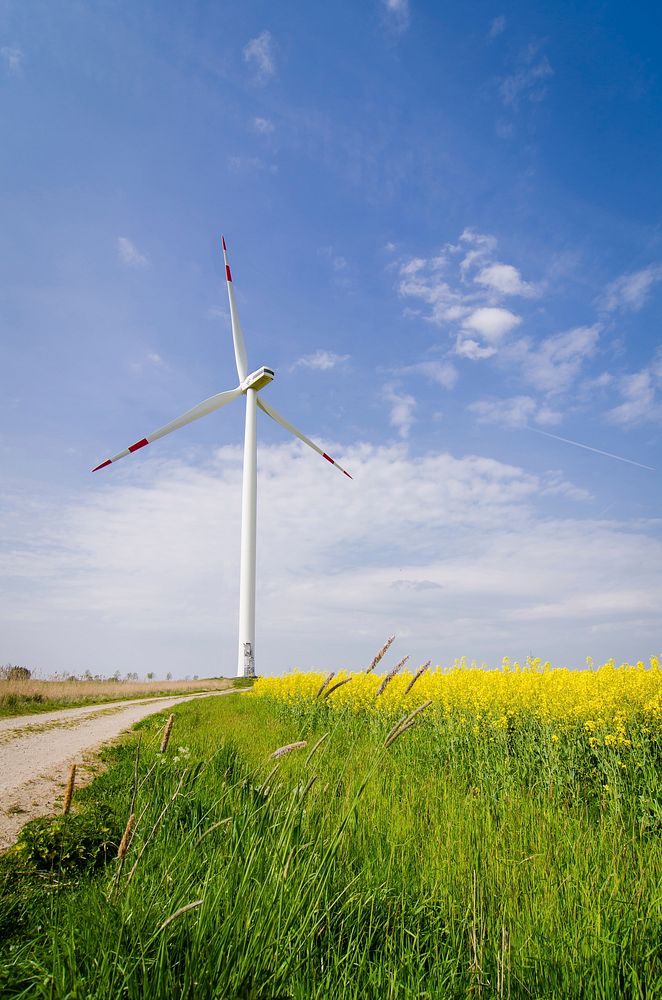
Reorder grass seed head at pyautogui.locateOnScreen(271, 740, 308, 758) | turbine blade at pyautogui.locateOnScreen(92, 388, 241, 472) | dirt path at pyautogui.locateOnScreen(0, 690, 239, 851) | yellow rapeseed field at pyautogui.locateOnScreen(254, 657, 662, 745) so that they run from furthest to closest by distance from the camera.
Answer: turbine blade at pyautogui.locateOnScreen(92, 388, 241, 472)
yellow rapeseed field at pyautogui.locateOnScreen(254, 657, 662, 745)
dirt path at pyautogui.locateOnScreen(0, 690, 239, 851)
grass seed head at pyautogui.locateOnScreen(271, 740, 308, 758)

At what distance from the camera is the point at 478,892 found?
379 cm

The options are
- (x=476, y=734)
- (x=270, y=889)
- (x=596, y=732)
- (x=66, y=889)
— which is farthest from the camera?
(x=476, y=734)

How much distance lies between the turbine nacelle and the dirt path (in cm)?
2827

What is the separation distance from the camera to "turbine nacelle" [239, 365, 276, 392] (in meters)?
45.2

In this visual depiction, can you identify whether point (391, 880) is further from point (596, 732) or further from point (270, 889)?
point (596, 732)

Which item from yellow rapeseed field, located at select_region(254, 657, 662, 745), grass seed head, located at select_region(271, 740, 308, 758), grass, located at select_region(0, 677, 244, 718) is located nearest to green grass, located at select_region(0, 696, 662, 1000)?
grass seed head, located at select_region(271, 740, 308, 758)

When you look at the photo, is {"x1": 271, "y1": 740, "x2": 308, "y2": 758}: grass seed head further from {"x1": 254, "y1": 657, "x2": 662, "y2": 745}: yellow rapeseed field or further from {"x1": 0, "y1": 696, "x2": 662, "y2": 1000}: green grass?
{"x1": 254, "y1": 657, "x2": 662, "y2": 745}: yellow rapeseed field

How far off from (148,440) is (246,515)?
8765 millimetres

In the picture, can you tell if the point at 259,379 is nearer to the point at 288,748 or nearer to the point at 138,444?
the point at 138,444

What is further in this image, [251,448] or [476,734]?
[251,448]

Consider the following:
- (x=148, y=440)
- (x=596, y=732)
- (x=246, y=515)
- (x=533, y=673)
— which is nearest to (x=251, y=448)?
(x=246, y=515)

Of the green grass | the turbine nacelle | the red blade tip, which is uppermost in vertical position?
the turbine nacelle

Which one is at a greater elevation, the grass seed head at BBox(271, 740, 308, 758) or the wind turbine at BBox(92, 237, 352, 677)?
the wind turbine at BBox(92, 237, 352, 677)

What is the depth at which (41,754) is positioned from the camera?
1263cm
